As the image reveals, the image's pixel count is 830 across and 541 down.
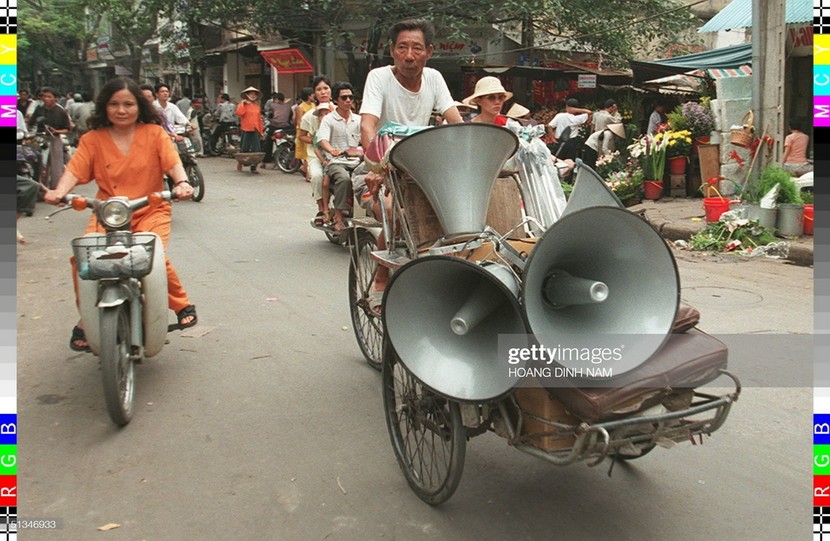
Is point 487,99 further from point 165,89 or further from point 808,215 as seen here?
point 165,89

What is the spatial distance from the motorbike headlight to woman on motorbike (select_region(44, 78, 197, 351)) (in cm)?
35

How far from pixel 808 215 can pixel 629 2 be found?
10.5 m

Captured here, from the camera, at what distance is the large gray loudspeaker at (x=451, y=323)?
2787mm

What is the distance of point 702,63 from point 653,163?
7.91 feet

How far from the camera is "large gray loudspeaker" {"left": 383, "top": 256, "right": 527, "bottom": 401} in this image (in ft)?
9.14

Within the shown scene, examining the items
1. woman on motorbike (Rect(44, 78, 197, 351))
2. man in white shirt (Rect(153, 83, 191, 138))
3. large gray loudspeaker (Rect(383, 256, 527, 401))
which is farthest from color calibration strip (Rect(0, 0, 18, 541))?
man in white shirt (Rect(153, 83, 191, 138))

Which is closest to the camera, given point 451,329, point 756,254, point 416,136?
point 451,329

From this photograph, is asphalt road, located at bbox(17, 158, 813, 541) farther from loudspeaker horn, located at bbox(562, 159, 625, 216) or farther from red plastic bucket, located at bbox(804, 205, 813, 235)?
red plastic bucket, located at bbox(804, 205, 813, 235)

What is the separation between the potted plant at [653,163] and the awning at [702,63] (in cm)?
135

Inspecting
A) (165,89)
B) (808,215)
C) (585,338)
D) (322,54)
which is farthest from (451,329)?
(322,54)

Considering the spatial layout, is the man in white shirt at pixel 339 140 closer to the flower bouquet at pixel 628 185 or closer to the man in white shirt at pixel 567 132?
the flower bouquet at pixel 628 185

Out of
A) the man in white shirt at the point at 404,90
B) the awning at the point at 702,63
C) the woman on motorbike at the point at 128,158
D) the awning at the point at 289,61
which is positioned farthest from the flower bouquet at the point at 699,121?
the awning at the point at 289,61

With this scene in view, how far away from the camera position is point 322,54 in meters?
22.6

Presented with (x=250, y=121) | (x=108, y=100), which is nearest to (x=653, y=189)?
(x=108, y=100)
